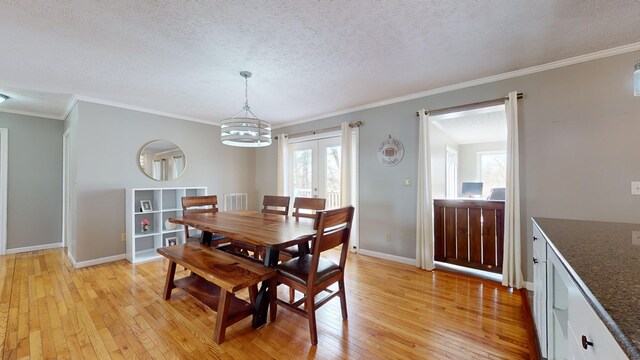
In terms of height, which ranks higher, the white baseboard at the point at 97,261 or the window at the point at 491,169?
the window at the point at 491,169

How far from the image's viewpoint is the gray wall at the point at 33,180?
387 cm

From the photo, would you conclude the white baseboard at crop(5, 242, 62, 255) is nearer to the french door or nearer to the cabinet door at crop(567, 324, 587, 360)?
the french door

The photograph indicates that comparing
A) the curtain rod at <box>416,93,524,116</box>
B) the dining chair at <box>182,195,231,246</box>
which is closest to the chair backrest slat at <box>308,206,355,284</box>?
the dining chair at <box>182,195,231,246</box>

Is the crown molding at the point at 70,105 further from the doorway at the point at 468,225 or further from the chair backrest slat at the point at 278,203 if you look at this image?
the doorway at the point at 468,225

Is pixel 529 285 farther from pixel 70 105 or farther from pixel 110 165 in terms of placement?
pixel 70 105

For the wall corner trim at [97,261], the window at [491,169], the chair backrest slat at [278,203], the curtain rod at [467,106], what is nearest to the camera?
the curtain rod at [467,106]

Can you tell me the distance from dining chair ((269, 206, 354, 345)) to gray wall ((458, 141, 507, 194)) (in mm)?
6189

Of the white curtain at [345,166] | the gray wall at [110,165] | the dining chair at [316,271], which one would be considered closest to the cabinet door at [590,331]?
the dining chair at [316,271]

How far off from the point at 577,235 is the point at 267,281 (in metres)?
1.99

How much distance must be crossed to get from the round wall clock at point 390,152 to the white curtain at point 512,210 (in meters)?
1.23

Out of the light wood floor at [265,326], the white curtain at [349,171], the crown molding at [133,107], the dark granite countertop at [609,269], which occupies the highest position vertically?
the crown molding at [133,107]

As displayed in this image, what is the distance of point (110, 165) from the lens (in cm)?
363

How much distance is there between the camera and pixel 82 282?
283 cm

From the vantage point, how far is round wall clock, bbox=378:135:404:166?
3.49 meters
